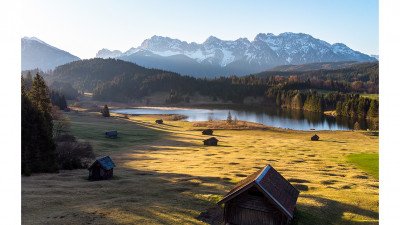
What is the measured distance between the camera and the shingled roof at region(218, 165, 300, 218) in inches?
867

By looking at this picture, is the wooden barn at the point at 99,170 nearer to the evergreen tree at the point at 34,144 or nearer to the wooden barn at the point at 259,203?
the evergreen tree at the point at 34,144

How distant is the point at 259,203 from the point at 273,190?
166 cm

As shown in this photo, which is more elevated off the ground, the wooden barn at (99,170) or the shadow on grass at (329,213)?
the wooden barn at (99,170)

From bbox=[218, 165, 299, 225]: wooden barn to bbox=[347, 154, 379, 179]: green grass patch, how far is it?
32.5m

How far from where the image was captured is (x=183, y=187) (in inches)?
1383

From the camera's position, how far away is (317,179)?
136 ft

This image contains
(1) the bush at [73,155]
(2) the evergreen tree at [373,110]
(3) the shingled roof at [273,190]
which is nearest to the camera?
(3) the shingled roof at [273,190]

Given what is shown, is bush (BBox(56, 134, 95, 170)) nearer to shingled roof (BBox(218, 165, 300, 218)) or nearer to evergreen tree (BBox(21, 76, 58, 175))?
evergreen tree (BBox(21, 76, 58, 175))

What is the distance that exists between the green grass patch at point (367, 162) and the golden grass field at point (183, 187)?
5.46ft

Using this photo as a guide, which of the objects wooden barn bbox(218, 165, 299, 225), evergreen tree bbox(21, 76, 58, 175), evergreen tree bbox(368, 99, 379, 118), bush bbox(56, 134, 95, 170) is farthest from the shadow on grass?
evergreen tree bbox(368, 99, 379, 118)

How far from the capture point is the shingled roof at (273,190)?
22031 millimetres

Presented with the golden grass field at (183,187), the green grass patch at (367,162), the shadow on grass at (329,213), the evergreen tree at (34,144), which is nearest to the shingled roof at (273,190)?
the shadow on grass at (329,213)

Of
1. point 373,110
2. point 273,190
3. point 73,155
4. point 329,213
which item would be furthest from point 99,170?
point 373,110
